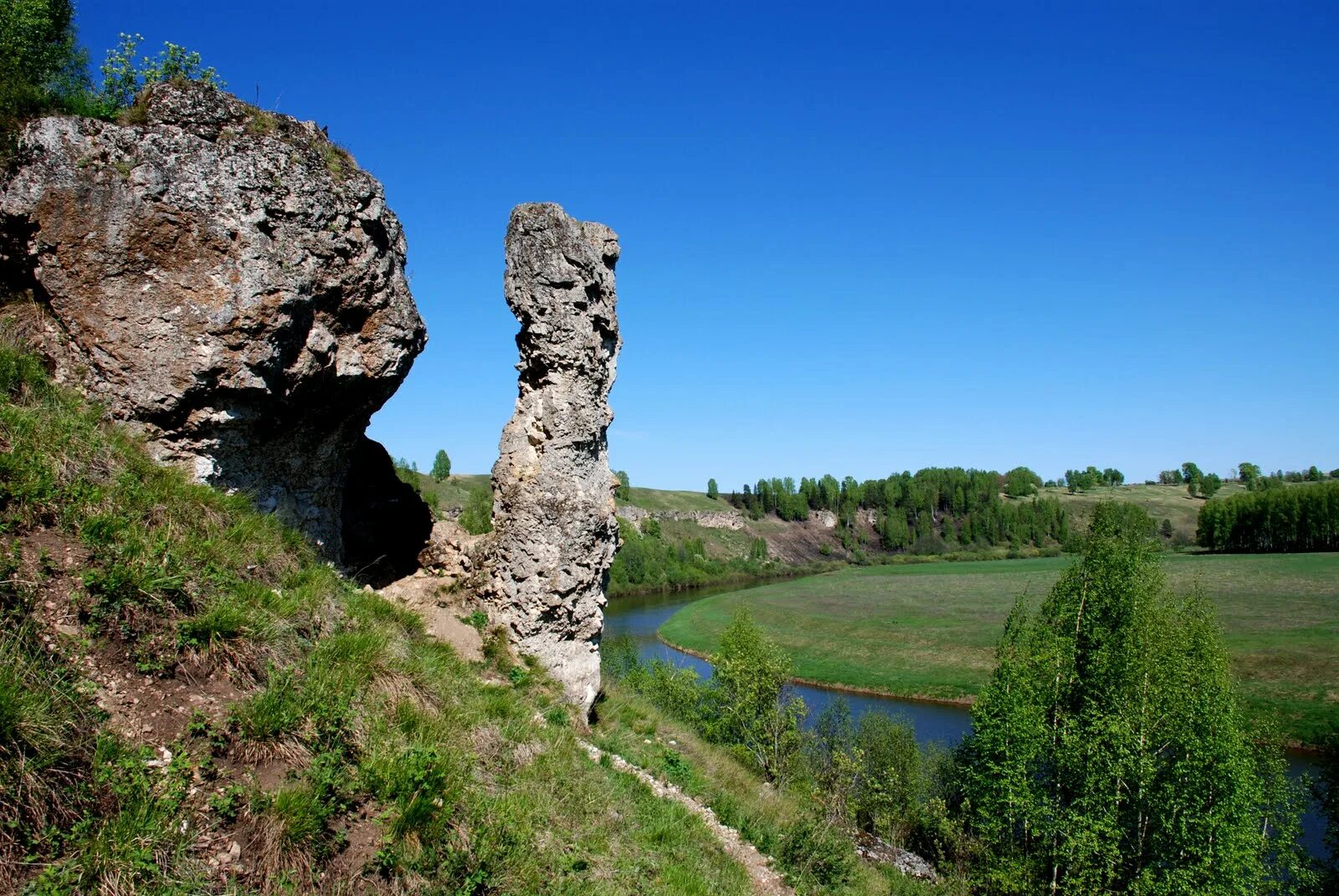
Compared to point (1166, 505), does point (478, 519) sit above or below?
below

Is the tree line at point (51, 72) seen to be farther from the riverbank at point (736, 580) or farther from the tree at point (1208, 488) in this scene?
the tree at point (1208, 488)

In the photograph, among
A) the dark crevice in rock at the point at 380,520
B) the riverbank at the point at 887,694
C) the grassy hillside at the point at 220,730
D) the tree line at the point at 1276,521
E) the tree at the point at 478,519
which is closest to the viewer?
the grassy hillside at the point at 220,730

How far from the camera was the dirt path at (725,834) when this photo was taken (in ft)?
35.8

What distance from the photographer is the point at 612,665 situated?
46.9m

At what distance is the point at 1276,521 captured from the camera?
111062 millimetres

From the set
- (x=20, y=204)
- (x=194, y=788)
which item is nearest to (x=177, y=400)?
(x=20, y=204)

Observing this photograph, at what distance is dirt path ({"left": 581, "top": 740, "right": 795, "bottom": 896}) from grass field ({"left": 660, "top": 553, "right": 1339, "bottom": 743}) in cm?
2952

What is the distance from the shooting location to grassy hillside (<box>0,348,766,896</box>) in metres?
4.91

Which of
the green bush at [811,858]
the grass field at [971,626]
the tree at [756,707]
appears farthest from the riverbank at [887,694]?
the green bush at [811,858]

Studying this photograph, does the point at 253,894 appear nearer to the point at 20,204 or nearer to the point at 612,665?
the point at 20,204

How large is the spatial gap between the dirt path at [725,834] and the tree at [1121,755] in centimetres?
1560

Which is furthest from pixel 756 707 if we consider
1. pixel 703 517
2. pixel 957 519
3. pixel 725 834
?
pixel 957 519

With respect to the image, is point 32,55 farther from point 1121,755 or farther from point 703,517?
point 703,517

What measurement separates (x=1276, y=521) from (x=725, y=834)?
136 meters
